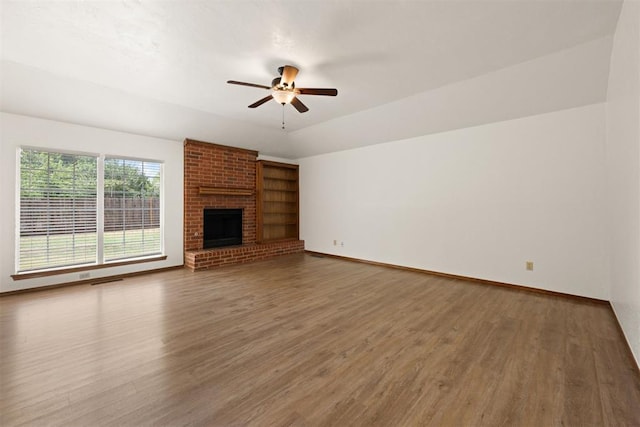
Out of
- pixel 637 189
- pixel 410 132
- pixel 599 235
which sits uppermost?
pixel 410 132

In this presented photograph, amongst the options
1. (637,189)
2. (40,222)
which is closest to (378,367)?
(637,189)

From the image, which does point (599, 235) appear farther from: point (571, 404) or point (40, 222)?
point (40, 222)

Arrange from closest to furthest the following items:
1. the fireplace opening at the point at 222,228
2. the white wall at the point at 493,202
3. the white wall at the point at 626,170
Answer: the white wall at the point at 626,170 → the white wall at the point at 493,202 → the fireplace opening at the point at 222,228

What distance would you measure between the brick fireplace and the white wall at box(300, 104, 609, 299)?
7.34 ft

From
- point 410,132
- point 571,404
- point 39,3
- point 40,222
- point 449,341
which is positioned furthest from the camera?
point 410,132

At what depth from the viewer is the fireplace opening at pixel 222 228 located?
227 inches

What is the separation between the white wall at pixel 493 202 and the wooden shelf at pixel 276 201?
175 centimetres

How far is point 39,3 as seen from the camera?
2111mm

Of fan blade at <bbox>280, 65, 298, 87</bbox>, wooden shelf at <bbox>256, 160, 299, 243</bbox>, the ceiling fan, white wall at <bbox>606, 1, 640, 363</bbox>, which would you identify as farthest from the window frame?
white wall at <bbox>606, 1, 640, 363</bbox>

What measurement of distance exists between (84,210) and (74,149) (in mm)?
961

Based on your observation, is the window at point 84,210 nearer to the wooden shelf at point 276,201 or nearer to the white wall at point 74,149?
the white wall at point 74,149

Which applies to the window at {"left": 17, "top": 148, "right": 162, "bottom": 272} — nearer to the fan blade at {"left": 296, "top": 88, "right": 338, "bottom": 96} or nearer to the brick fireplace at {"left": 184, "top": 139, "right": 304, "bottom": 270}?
the brick fireplace at {"left": 184, "top": 139, "right": 304, "bottom": 270}

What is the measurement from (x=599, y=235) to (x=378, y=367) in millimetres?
3500

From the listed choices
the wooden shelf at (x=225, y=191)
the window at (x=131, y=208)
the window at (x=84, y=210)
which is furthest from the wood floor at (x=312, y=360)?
the wooden shelf at (x=225, y=191)
